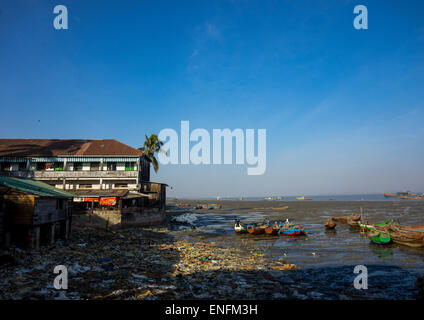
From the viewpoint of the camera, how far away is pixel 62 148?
37.1 metres

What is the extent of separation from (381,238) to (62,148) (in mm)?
42256

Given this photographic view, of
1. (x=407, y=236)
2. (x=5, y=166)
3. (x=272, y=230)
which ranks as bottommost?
(x=272, y=230)

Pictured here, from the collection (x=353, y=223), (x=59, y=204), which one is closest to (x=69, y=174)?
(x=59, y=204)

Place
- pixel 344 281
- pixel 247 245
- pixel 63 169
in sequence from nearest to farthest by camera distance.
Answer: pixel 344 281, pixel 247 245, pixel 63 169

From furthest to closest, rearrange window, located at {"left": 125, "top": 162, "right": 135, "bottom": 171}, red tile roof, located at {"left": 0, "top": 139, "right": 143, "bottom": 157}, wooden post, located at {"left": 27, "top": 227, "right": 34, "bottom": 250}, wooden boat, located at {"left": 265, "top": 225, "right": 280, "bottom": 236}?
1. window, located at {"left": 125, "top": 162, "right": 135, "bottom": 171}
2. red tile roof, located at {"left": 0, "top": 139, "right": 143, "bottom": 157}
3. wooden boat, located at {"left": 265, "top": 225, "right": 280, "bottom": 236}
4. wooden post, located at {"left": 27, "top": 227, "right": 34, "bottom": 250}

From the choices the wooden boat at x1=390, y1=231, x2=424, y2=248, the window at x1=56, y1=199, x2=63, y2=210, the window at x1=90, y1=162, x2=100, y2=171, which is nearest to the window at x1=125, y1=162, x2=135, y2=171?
the window at x1=90, y1=162, x2=100, y2=171

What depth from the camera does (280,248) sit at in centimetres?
2361

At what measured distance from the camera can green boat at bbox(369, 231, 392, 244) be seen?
24.0 metres

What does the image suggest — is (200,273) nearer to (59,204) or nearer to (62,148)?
(59,204)

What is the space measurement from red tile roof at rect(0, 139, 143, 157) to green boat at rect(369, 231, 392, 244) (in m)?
30.0

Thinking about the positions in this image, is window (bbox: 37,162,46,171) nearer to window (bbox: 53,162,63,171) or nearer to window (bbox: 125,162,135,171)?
window (bbox: 53,162,63,171)
